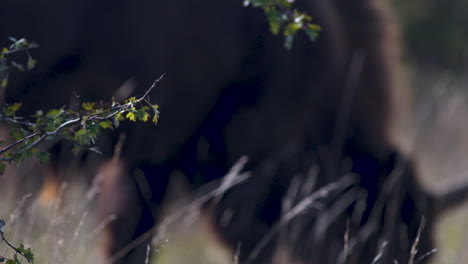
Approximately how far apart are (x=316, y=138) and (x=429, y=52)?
215 inches

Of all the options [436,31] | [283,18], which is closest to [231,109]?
[283,18]

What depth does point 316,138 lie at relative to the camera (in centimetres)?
280

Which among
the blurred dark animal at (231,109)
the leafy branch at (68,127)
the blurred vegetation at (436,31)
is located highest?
the leafy branch at (68,127)

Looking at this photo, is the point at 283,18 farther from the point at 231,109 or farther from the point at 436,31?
the point at 436,31

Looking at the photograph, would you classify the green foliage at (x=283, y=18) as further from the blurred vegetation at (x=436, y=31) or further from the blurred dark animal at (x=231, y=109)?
the blurred vegetation at (x=436, y=31)

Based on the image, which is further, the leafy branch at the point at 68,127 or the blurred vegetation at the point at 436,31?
the blurred vegetation at the point at 436,31

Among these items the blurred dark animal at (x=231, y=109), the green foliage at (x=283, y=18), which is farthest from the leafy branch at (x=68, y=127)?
the blurred dark animal at (x=231, y=109)

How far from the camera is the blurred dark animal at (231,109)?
2715mm

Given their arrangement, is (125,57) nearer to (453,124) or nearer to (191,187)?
(191,187)

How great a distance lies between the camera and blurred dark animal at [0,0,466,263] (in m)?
2.71

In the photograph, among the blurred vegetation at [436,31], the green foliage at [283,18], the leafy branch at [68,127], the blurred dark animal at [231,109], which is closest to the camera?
the leafy branch at [68,127]

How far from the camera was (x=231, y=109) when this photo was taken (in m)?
2.80

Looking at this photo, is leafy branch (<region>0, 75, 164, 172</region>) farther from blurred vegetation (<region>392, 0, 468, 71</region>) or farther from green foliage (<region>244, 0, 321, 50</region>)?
blurred vegetation (<region>392, 0, 468, 71</region>)

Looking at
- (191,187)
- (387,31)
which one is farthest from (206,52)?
(387,31)
